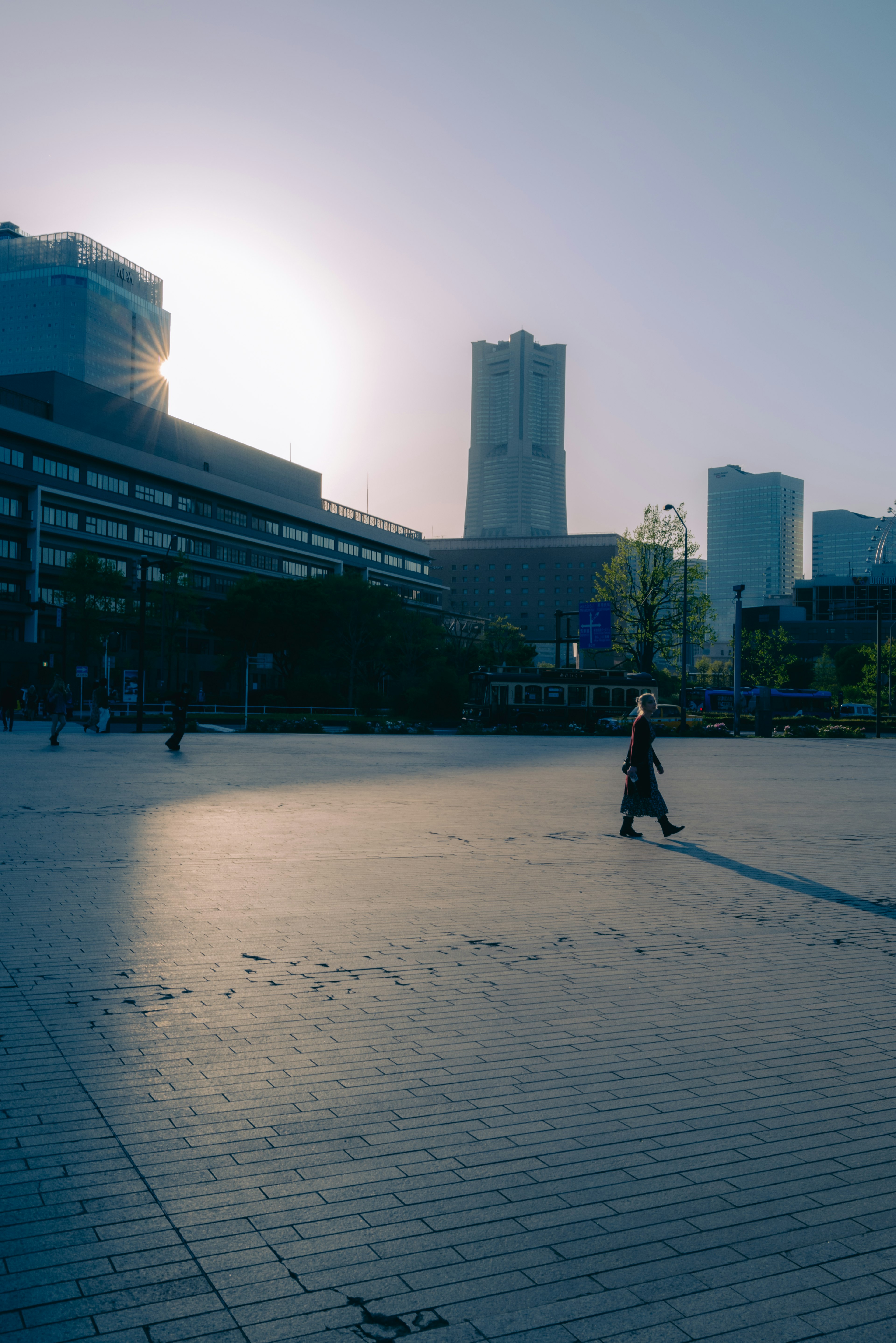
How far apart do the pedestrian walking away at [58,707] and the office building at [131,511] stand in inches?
1519

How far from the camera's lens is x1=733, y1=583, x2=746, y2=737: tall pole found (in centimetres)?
4816

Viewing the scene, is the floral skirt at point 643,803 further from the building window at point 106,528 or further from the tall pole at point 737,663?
the building window at point 106,528

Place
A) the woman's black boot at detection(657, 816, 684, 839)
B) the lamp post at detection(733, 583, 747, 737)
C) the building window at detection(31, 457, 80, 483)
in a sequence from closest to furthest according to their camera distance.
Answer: the woman's black boot at detection(657, 816, 684, 839) < the lamp post at detection(733, 583, 747, 737) < the building window at detection(31, 457, 80, 483)

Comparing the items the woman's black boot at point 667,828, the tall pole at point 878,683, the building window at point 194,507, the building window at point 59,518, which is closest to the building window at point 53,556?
the building window at point 59,518

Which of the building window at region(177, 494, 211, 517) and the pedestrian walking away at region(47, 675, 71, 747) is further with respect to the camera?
the building window at region(177, 494, 211, 517)

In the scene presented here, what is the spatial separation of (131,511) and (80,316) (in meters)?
101

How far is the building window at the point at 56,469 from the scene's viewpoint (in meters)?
68.4

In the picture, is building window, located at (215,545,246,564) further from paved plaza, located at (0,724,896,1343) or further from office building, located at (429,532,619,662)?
office building, located at (429,532,619,662)

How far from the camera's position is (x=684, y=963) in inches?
243

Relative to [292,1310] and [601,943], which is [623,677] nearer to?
[601,943]

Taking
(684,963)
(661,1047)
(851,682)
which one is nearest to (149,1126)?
(661,1047)

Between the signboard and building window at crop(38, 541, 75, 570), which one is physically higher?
building window at crop(38, 541, 75, 570)

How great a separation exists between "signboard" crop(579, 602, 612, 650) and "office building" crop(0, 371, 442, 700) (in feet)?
98.6

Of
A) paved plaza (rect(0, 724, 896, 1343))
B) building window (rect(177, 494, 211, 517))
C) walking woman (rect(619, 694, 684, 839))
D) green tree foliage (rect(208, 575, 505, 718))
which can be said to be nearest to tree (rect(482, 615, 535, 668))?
green tree foliage (rect(208, 575, 505, 718))
